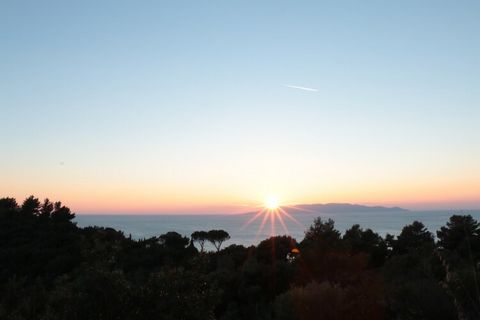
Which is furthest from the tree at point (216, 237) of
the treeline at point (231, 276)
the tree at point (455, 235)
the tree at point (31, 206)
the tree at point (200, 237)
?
the tree at point (455, 235)

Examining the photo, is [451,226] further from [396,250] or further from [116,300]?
[116,300]

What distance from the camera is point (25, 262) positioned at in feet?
142

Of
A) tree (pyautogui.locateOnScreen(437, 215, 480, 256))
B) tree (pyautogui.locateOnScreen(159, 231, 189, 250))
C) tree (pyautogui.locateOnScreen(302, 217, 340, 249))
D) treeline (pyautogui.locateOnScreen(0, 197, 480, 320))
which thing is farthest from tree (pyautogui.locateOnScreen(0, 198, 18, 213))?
tree (pyautogui.locateOnScreen(437, 215, 480, 256))

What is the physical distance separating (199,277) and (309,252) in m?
19.0

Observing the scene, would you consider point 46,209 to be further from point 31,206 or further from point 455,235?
point 455,235

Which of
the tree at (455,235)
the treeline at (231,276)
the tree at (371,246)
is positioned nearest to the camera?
the treeline at (231,276)

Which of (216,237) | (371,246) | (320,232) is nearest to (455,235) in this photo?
(371,246)

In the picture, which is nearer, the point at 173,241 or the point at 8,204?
the point at 173,241

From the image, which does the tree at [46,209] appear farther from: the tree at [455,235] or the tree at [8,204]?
the tree at [455,235]

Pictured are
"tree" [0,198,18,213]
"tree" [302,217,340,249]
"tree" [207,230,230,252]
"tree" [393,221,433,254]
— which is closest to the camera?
"tree" [302,217,340,249]

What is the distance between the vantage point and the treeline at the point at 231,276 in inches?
348

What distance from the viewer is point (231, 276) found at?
85.0ft

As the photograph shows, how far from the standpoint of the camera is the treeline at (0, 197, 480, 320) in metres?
8.84

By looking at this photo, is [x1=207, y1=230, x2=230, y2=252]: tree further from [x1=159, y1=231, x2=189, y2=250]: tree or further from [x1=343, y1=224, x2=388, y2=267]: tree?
[x1=343, y1=224, x2=388, y2=267]: tree
